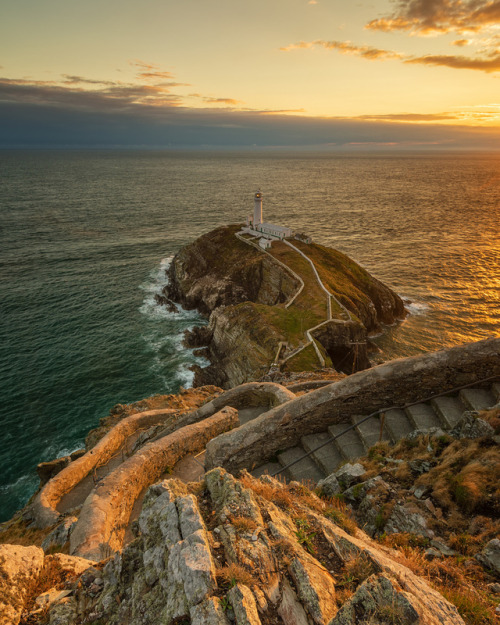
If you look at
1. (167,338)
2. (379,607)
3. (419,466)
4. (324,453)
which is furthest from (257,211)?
(379,607)

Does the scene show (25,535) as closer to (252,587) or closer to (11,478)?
(252,587)

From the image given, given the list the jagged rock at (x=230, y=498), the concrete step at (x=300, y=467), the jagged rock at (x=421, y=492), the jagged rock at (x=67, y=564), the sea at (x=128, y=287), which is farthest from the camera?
the sea at (x=128, y=287)

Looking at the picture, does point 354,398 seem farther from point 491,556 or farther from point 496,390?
point 491,556

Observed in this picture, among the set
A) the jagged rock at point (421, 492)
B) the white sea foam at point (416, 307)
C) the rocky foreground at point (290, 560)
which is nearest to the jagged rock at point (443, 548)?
the rocky foreground at point (290, 560)

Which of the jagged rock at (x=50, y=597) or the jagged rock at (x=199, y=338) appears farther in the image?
the jagged rock at (x=199, y=338)

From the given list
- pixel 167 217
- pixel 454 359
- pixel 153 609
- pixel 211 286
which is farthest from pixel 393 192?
pixel 153 609

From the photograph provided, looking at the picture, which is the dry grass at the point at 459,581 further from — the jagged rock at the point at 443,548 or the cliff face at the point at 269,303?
the cliff face at the point at 269,303

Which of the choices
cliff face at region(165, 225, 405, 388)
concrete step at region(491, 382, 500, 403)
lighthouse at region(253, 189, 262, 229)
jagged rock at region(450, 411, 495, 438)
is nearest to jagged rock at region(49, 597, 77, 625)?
jagged rock at region(450, 411, 495, 438)
